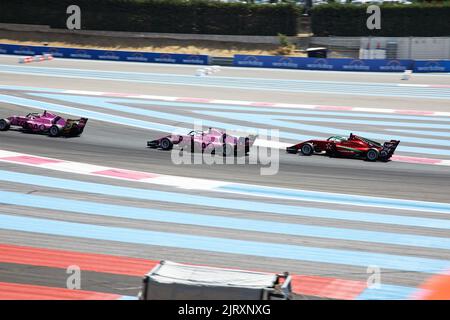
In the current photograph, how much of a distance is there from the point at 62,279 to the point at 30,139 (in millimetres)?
14016

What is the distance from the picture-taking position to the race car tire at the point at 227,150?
24.3m

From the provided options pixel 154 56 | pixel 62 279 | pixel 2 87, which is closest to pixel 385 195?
pixel 62 279

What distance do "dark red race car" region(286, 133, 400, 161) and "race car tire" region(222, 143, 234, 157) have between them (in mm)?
2382

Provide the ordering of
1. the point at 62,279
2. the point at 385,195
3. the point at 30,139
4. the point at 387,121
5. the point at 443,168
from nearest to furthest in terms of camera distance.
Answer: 1. the point at 62,279
2. the point at 385,195
3. the point at 443,168
4. the point at 30,139
5. the point at 387,121

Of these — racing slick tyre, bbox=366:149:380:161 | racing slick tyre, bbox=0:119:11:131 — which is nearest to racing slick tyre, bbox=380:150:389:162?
racing slick tyre, bbox=366:149:380:161

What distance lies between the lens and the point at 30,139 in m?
26.3

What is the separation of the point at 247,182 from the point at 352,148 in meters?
4.81

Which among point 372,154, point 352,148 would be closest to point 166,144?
point 352,148

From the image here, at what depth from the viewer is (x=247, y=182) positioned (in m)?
21.3

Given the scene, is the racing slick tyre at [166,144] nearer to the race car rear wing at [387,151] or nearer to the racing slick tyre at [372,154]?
the racing slick tyre at [372,154]

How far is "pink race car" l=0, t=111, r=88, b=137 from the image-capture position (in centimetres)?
2675

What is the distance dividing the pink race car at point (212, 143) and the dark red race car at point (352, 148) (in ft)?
6.74
